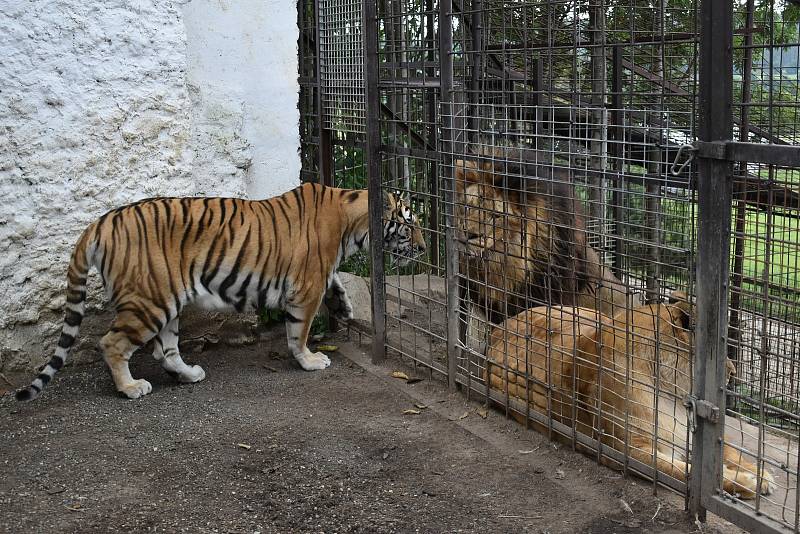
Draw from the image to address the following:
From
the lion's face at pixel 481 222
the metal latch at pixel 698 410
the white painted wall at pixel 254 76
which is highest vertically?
the white painted wall at pixel 254 76

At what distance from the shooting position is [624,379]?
4.09 metres

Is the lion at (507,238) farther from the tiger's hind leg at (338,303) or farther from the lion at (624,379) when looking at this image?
the tiger's hind leg at (338,303)

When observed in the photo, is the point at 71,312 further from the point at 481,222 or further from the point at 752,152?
the point at 752,152

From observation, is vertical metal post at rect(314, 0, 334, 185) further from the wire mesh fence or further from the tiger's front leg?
the tiger's front leg

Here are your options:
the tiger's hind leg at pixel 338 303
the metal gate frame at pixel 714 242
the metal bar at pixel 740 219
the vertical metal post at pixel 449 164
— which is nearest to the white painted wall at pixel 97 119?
the tiger's hind leg at pixel 338 303

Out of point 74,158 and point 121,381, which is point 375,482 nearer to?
point 121,381

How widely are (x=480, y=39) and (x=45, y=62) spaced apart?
9.55ft

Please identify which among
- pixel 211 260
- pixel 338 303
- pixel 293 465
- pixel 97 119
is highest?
pixel 97 119

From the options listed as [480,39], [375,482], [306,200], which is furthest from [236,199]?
[375,482]

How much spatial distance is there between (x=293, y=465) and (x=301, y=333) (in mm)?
1661

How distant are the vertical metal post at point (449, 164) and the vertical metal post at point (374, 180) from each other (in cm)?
70

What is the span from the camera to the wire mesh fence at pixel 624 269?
3.44 metres

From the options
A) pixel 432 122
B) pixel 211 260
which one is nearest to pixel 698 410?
pixel 432 122

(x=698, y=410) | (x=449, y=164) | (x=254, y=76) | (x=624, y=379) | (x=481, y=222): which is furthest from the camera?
(x=254, y=76)
